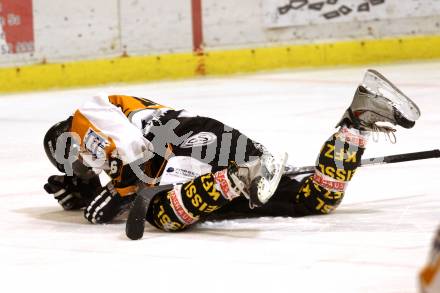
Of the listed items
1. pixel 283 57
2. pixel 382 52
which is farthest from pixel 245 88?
pixel 382 52

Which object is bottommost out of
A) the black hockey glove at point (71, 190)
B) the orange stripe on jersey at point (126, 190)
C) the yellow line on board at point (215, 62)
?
the yellow line on board at point (215, 62)

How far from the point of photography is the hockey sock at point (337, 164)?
3.24 m

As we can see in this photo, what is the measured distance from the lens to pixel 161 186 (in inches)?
Answer: 128

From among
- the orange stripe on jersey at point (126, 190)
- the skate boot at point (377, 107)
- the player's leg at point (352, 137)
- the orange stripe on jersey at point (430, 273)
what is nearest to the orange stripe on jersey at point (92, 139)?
the orange stripe on jersey at point (126, 190)

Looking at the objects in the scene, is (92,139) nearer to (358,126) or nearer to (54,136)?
(54,136)

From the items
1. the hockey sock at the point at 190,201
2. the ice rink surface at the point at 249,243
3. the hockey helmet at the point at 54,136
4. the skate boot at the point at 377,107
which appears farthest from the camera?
the hockey helmet at the point at 54,136

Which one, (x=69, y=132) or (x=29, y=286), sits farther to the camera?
(x=69, y=132)

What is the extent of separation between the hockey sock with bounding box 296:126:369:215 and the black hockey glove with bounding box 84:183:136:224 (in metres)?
0.61

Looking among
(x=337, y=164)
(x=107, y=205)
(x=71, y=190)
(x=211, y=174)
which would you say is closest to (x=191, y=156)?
(x=211, y=174)

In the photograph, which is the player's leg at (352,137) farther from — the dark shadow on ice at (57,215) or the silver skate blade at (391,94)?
the dark shadow on ice at (57,215)

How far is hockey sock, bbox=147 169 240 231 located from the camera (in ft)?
10.1

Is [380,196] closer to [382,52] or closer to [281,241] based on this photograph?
[281,241]

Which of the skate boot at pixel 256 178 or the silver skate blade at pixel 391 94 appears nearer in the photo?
the skate boot at pixel 256 178

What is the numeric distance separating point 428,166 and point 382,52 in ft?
16.1
